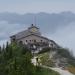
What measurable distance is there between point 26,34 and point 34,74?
2650 cm

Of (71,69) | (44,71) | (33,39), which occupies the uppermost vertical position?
(33,39)

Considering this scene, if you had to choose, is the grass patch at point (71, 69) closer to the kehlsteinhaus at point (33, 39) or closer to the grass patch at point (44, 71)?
the grass patch at point (44, 71)

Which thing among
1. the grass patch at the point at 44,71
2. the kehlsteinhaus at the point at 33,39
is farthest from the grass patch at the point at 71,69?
the kehlsteinhaus at the point at 33,39

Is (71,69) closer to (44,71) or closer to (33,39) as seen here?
(44,71)

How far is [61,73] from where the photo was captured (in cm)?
4934

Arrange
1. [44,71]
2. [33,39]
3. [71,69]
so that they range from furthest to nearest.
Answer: [33,39] → [71,69] → [44,71]

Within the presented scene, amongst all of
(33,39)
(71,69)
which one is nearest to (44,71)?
(71,69)

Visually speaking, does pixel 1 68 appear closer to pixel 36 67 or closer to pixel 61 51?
pixel 36 67

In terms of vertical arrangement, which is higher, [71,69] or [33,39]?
[33,39]

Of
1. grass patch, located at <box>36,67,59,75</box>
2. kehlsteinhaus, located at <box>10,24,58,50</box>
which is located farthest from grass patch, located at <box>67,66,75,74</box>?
kehlsteinhaus, located at <box>10,24,58,50</box>

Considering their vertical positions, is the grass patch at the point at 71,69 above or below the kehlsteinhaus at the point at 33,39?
below

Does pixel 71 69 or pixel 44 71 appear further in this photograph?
pixel 71 69

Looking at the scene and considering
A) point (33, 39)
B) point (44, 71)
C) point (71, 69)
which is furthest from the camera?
point (33, 39)

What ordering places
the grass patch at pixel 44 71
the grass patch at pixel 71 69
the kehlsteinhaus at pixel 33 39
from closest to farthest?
the grass patch at pixel 44 71 → the grass patch at pixel 71 69 → the kehlsteinhaus at pixel 33 39
